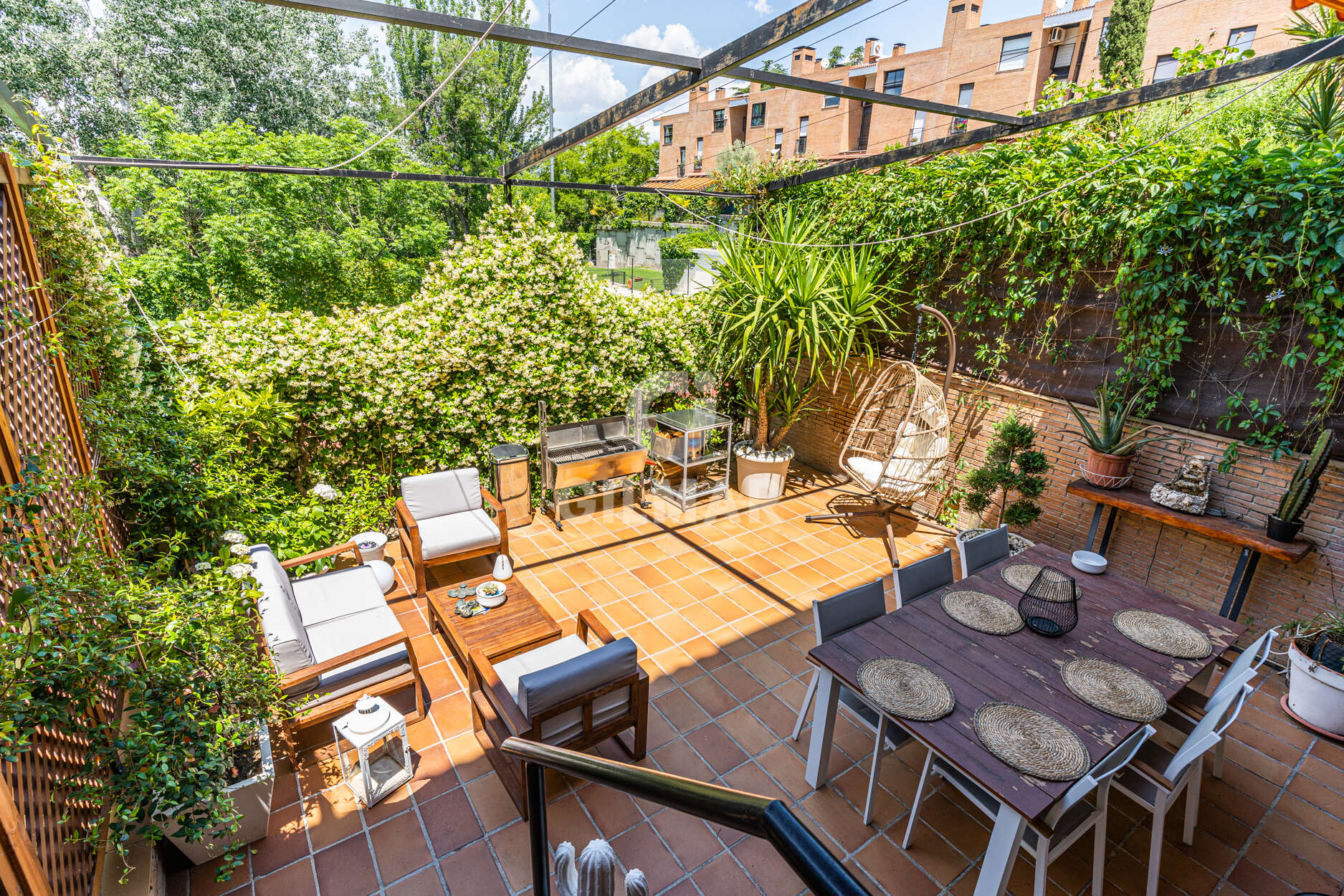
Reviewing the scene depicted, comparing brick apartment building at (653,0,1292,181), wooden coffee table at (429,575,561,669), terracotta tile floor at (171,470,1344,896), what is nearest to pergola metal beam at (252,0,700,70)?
wooden coffee table at (429,575,561,669)

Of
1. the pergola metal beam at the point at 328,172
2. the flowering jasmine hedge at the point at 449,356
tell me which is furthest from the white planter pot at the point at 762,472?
the pergola metal beam at the point at 328,172

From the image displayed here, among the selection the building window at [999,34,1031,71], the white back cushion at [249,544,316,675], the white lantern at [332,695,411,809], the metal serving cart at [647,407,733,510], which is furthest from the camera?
the building window at [999,34,1031,71]

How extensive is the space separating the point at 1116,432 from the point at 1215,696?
2286 millimetres

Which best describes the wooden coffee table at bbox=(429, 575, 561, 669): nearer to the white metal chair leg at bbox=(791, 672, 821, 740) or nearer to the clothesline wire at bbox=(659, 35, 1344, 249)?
the white metal chair leg at bbox=(791, 672, 821, 740)

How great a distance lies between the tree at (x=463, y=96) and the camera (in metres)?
18.7

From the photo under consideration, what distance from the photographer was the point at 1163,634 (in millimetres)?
2873

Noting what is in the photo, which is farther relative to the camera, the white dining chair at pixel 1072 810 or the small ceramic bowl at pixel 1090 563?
the small ceramic bowl at pixel 1090 563

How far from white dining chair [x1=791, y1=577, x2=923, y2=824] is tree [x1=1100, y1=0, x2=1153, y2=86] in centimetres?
2272

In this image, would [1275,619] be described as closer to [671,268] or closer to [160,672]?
[160,672]

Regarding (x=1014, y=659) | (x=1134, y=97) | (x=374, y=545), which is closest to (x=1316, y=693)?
(x=1014, y=659)

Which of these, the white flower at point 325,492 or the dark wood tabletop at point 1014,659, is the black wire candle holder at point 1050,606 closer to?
the dark wood tabletop at point 1014,659

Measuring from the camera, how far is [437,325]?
201 inches

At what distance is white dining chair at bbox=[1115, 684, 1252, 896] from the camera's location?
2.30m

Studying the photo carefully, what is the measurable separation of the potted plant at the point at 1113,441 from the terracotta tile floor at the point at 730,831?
1547mm
